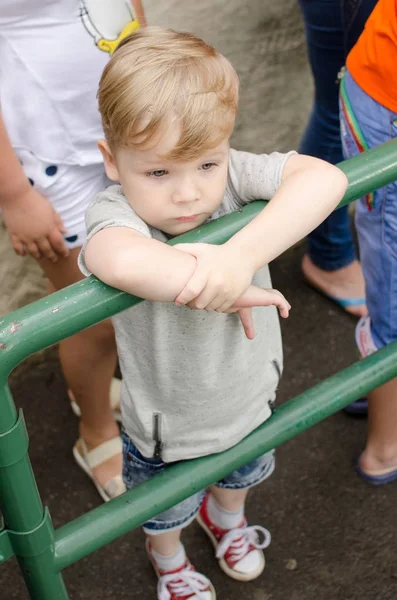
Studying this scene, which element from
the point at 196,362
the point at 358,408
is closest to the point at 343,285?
the point at 358,408

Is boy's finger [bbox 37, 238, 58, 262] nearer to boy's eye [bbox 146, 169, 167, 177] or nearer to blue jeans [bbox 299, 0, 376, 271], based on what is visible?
boy's eye [bbox 146, 169, 167, 177]

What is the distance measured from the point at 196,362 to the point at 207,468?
0.23m

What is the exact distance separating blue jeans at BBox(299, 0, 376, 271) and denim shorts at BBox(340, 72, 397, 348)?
43cm

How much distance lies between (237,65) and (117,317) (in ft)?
5.21

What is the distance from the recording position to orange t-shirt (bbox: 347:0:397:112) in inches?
62.9

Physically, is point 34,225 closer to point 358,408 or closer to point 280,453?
point 280,453

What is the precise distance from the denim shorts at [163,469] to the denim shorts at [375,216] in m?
0.43

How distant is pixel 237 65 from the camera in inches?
108

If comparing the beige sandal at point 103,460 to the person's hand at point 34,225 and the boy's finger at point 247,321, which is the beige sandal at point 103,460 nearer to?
the person's hand at point 34,225

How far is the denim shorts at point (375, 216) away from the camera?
5.51 feet

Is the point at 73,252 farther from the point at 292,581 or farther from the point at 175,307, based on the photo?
the point at 292,581

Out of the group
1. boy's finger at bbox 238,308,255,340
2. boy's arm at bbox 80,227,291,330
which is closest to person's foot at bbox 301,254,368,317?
boy's finger at bbox 238,308,255,340

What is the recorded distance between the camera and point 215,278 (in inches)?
43.6

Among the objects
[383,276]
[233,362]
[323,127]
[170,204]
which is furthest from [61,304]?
[323,127]
